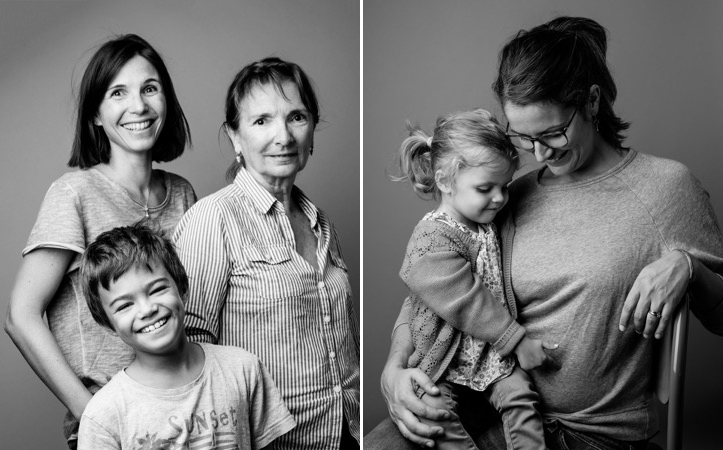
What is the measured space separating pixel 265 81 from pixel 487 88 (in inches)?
34.7

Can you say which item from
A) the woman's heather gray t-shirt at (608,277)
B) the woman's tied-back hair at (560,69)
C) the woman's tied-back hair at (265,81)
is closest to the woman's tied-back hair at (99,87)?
the woman's tied-back hair at (265,81)

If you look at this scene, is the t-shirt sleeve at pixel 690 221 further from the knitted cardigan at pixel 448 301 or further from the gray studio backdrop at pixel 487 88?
the gray studio backdrop at pixel 487 88

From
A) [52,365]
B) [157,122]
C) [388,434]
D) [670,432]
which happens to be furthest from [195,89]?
[670,432]

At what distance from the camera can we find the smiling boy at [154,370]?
178 cm

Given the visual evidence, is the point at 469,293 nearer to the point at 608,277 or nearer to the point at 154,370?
the point at 608,277

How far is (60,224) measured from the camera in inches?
81.6

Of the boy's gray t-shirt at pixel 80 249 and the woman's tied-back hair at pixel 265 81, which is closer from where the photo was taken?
the boy's gray t-shirt at pixel 80 249

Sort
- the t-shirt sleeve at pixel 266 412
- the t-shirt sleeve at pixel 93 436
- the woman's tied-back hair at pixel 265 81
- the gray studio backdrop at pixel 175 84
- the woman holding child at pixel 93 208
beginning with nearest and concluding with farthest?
1. the t-shirt sleeve at pixel 93 436
2. the t-shirt sleeve at pixel 266 412
3. the woman holding child at pixel 93 208
4. the woman's tied-back hair at pixel 265 81
5. the gray studio backdrop at pixel 175 84

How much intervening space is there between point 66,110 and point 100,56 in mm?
659

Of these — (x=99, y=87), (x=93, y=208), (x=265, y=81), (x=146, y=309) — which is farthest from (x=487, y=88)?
(x=146, y=309)

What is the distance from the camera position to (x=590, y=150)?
2133 mm

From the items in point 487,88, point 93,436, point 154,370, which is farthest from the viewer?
point 487,88

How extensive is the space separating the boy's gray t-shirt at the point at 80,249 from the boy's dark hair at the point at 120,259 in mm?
198

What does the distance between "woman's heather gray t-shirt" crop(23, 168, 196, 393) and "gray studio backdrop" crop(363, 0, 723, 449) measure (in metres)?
0.90
